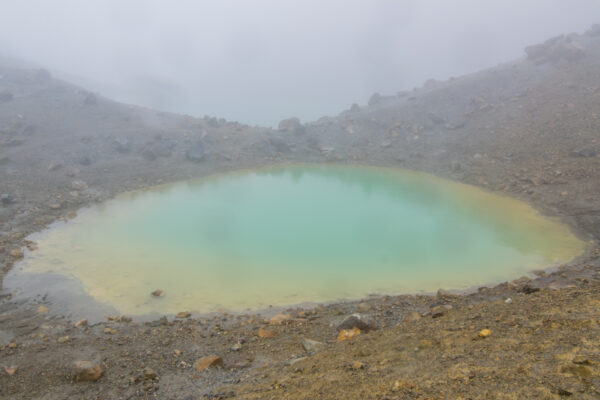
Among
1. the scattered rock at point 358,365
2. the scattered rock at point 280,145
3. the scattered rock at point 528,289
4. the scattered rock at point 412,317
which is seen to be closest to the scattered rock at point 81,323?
the scattered rock at point 358,365

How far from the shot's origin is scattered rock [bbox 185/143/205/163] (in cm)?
2102

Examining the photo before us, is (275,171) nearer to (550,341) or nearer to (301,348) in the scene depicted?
(301,348)

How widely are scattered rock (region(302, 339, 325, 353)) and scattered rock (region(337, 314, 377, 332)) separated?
62 cm

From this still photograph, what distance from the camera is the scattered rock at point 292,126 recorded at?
25.3 m

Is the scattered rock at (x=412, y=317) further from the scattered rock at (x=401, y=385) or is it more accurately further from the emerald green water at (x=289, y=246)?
the scattered rock at (x=401, y=385)

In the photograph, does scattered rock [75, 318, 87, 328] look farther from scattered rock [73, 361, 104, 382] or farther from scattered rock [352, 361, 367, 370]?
scattered rock [352, 361, 367, 370]

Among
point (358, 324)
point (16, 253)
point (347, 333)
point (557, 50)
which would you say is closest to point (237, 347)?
point (347, 333)

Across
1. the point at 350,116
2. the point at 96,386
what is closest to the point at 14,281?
the point at 96,386

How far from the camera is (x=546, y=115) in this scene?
20094 mm

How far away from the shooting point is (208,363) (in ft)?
17.4

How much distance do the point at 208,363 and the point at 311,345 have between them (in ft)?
4.96

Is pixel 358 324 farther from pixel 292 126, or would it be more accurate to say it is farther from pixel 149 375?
pixel 292 126

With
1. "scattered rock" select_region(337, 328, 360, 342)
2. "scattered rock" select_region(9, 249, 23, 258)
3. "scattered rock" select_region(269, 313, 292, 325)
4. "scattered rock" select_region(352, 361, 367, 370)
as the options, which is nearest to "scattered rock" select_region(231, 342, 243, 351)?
"scattered rock" select_region(269, 313, 292, 325)

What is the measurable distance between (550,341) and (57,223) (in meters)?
13.9
